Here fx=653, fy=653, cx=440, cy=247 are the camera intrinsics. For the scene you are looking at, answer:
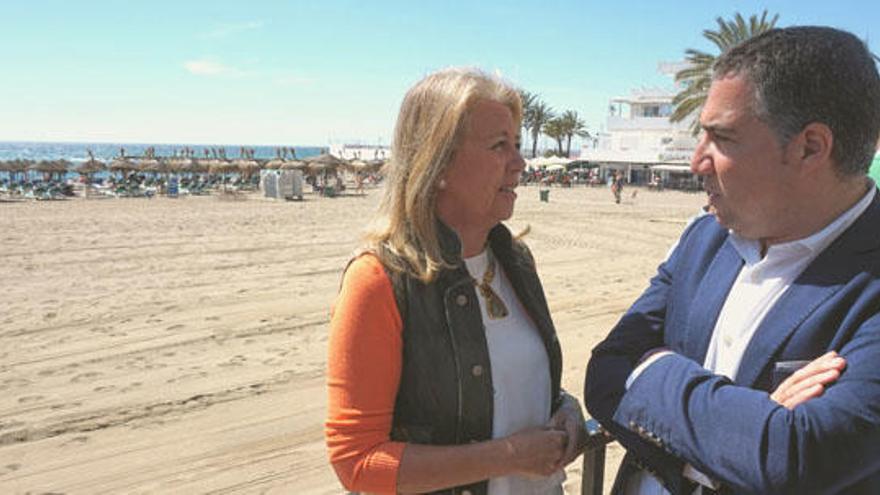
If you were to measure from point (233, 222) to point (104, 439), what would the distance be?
15.9 meters

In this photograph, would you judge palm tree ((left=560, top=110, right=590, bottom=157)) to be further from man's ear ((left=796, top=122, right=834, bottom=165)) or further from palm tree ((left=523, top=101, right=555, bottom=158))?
man's ear ((left=796, top=122, right=834, bottom=165))

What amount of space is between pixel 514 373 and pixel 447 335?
9.7 inches

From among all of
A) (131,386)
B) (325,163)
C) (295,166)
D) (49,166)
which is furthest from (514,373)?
(49,166)

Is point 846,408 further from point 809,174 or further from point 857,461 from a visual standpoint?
point 809,174

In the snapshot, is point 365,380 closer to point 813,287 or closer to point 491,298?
point 491,298

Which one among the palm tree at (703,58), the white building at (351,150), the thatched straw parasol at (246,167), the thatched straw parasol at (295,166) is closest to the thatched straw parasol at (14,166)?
the thatched straw parasol at (246,167)

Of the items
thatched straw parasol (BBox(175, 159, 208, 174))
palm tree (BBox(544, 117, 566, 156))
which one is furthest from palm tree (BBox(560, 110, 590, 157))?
thatched straw parasol (BBox(175, 159, 208, 174))

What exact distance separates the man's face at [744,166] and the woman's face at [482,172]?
50 cm

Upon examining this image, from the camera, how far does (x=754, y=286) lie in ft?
4.74

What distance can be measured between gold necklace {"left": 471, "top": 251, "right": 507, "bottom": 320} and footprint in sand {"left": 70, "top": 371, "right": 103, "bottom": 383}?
557 centimetres

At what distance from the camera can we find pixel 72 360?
6.65m

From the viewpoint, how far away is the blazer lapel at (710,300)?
1507mm

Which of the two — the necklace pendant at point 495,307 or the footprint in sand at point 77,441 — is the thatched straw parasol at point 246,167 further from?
the necklace pendant at point 495,307

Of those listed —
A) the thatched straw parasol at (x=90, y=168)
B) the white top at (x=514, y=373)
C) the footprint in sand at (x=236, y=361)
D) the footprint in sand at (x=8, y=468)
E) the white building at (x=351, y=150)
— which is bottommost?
the footprint in sand at (x=8, y=468)
